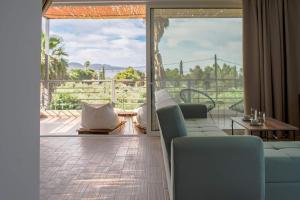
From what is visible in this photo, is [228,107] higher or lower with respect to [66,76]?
lower

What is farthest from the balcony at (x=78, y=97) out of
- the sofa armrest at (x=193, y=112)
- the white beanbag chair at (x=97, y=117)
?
the sofa armrest at (x=193, y=112)

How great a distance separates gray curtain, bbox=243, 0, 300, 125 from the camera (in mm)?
4895

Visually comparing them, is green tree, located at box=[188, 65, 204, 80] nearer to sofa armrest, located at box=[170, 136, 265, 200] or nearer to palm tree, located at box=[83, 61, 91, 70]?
sofa armrest, located at box=[170, 136, 265, 200]

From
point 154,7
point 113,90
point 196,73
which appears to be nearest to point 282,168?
point 196,73

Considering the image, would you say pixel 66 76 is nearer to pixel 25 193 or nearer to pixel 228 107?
pixel 228 107

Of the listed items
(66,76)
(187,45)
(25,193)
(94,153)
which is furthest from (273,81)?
(66,76)

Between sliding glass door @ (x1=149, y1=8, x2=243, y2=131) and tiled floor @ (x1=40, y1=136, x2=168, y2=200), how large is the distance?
1120 mm

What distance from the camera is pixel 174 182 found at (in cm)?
195

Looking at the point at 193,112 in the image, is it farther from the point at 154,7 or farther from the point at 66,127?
the point at 66,127

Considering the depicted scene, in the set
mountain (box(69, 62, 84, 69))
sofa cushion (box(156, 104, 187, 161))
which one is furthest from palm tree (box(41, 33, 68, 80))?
sofa cushion (box(156, 104, 187, 161))

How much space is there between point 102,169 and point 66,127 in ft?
9.91

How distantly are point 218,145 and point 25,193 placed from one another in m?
1.33

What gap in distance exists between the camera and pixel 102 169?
328 centimetres

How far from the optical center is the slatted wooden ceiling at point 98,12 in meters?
5.94
